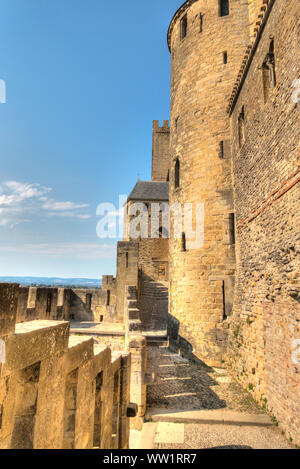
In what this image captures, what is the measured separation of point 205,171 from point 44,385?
10.8 metres

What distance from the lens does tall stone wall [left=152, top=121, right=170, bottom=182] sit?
35.7 metres

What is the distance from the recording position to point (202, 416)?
270 inches

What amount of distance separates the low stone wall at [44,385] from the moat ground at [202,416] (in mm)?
2503

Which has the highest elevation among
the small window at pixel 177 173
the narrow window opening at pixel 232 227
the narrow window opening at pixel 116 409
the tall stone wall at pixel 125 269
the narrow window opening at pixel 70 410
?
the small window at pixel 177 173

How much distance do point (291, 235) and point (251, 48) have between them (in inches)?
246

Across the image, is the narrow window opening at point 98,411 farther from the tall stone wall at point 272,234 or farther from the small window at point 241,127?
the small window at point 241,127

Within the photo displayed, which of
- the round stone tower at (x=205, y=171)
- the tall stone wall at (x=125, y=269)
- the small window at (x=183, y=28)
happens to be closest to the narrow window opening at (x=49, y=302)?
the tall stone wall at (x=125, y=269)

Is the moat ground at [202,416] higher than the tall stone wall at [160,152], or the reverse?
the tall stone wall at [160,152]

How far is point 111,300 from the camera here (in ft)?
55.5

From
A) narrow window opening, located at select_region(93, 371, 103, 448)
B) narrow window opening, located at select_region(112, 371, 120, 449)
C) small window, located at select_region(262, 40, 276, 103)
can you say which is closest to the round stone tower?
small window, located at select_region(262, 40, 276, 103)

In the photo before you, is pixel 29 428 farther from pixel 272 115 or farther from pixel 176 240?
pixel 176 240

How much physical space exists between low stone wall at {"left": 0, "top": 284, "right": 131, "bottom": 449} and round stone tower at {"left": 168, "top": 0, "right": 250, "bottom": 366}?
7.52 metres

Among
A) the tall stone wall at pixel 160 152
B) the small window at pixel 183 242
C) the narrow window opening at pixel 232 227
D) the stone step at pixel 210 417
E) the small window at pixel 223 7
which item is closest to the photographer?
the stone step at pixel 210 417

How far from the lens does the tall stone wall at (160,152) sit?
35.7 metres
